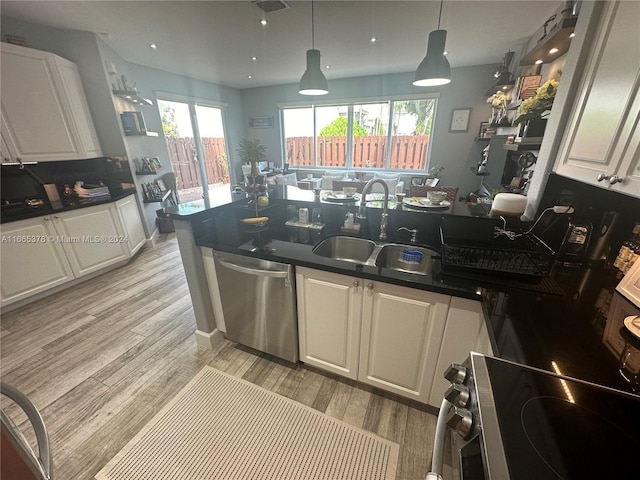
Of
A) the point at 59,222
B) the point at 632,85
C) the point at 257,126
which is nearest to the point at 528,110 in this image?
the point at 632,85

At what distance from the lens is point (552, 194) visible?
1.34 metres

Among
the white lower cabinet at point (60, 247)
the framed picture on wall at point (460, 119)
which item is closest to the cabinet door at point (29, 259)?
the white lower cabinet at point (60, 247)

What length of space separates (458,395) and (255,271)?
117 centimetres

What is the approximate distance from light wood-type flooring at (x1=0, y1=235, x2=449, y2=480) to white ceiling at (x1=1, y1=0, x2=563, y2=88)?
2.83 meters

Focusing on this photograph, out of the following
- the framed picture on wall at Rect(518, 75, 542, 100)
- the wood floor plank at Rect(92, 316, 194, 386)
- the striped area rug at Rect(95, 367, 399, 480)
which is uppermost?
the framed picture on wall at Rect(518, 75, 542, 100)

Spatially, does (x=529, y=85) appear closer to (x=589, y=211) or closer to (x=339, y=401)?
(x=589, y=211)

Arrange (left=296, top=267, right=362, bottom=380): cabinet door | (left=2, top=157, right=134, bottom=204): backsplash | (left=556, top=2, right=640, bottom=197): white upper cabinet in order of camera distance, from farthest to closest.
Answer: (left=2, top=157, right=134, bottom=204): backsplash → (left=296, top=267, right=362, bottom=380): cabinet door → (left=556, top=2, right=640, bottom=197): white upper cabinet

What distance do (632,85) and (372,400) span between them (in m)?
1.85

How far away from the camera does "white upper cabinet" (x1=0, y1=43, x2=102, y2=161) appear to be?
7.68 feet

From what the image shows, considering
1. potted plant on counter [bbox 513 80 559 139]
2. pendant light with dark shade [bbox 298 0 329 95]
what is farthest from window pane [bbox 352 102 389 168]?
potted plant on counter [bbox 513 80 559 139]

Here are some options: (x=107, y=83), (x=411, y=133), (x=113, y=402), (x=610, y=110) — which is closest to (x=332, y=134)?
(x=411, y=133)

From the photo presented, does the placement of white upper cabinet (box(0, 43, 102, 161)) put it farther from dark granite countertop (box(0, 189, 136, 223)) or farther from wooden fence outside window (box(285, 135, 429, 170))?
wooden fence outside window (box(285, 135, 429, 170))

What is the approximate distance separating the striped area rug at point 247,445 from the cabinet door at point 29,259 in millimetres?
2160

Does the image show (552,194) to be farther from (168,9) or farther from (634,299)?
(168,9)
